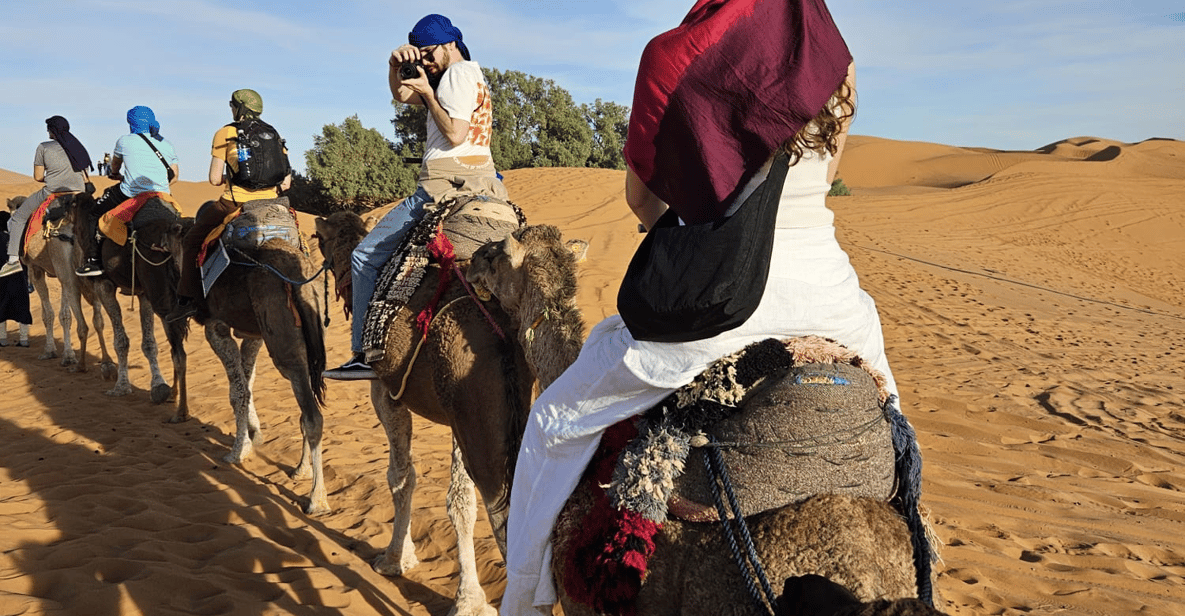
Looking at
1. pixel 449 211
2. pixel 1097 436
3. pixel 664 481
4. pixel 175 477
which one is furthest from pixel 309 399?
pixel 1097 436

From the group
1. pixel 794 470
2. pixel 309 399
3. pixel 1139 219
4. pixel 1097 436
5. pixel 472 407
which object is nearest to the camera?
pixel 794 470

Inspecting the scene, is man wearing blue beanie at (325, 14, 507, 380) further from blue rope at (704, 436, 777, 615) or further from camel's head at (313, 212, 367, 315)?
blue rope at (704, 436, 777, 615)

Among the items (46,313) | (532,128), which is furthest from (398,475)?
(532,128)

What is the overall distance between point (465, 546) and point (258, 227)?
3.41m

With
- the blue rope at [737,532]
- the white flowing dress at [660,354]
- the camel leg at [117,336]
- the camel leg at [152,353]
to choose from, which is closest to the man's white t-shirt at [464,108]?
the white flowing dress at [660,354]

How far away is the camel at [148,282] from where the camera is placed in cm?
830

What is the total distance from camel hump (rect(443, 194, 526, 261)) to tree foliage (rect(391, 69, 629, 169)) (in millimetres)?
23990

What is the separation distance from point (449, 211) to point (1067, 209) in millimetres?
28551

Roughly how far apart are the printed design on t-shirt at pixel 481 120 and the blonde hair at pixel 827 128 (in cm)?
260

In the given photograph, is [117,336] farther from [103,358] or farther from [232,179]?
[232,179]

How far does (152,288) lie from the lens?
8.48m

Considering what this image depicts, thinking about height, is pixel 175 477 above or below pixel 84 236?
below

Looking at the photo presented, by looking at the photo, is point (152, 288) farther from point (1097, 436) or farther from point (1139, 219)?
point (1139, 219)

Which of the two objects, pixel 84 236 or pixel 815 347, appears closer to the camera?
pixel 815 347
